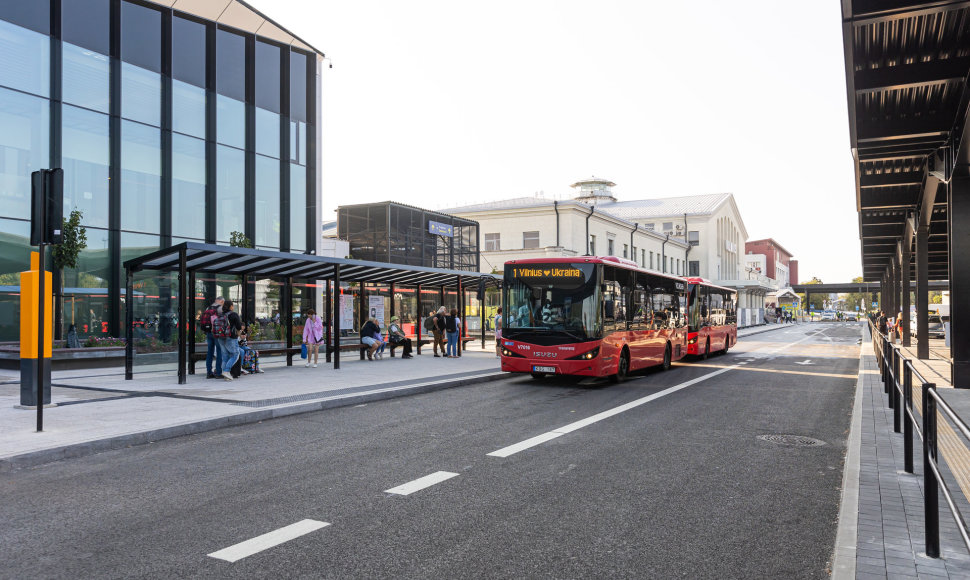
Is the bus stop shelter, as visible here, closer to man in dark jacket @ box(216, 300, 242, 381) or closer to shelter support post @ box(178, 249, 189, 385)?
shelter support post @ box(178, 249, 189, 385)

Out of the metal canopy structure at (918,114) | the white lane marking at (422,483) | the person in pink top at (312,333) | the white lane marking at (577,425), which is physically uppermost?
the metal canopy structure at (918,114)

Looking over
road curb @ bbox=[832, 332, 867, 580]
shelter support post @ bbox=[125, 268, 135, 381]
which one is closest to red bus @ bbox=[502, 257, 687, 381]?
road curb @ bbox=[832, 332, 867, 580]

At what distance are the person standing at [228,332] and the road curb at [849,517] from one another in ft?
38.6

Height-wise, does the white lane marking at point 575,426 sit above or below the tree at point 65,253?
below

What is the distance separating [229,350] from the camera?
1488cm

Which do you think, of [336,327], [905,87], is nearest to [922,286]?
[905,87]

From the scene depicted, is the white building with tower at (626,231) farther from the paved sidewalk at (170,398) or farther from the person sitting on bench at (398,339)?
the paved sidewalk at (170,398)

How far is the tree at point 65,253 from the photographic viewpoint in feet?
59.0

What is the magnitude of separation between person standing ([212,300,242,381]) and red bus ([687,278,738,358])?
13.9 m

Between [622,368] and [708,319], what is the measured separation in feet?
31.3

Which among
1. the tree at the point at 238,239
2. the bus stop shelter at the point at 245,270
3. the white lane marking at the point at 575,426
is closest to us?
the white lane marking at the point at 575,426

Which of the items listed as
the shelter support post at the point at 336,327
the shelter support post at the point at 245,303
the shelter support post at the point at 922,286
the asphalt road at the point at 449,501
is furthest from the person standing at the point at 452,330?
the shelter support post at the point at 922,286

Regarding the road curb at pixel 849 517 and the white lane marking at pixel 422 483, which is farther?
the white lane marking at pixel 422 483

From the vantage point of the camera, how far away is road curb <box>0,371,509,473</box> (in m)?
7.24
